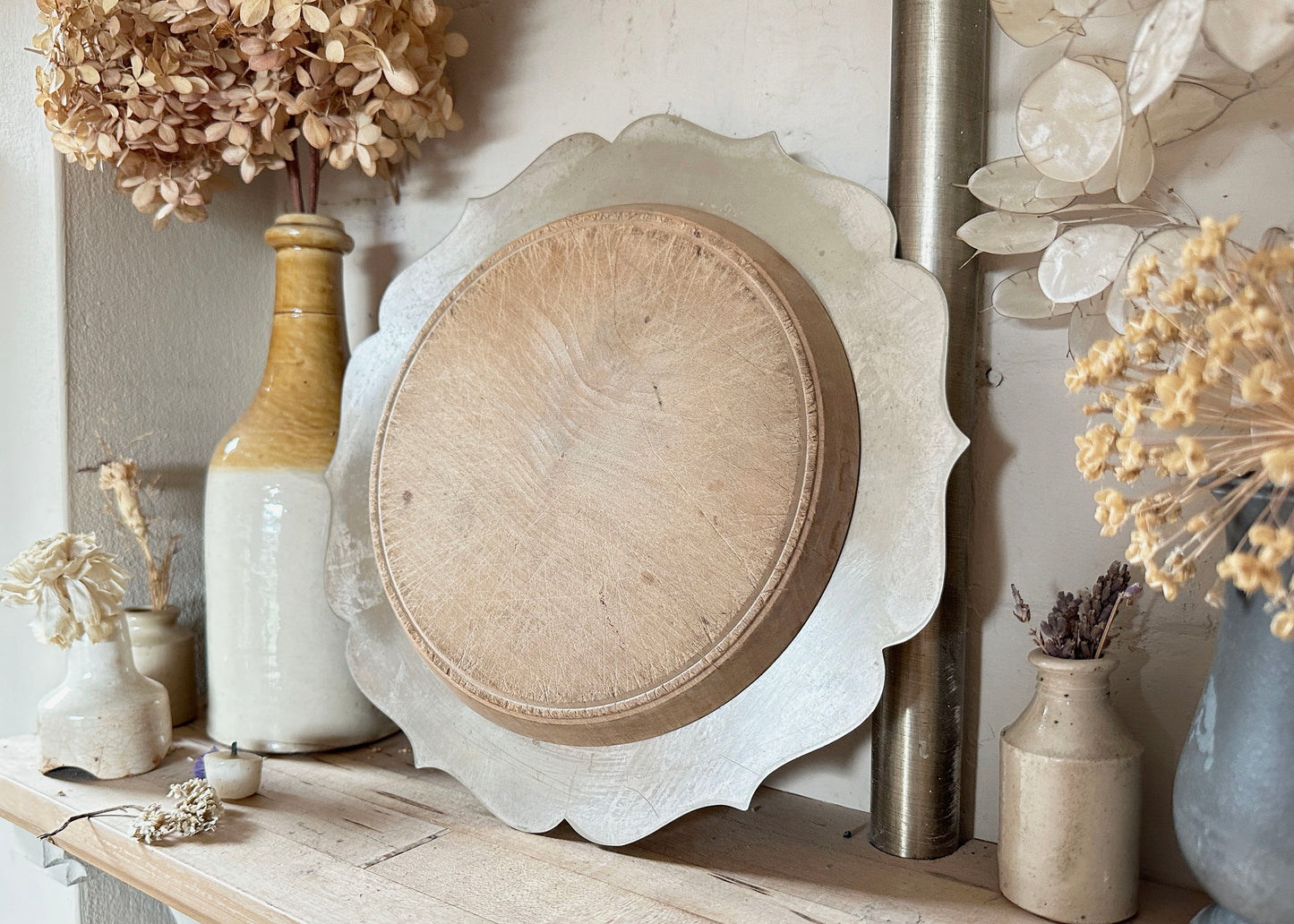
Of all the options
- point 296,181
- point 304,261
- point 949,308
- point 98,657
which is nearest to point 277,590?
point 98,657

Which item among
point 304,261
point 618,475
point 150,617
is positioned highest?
point 304,261

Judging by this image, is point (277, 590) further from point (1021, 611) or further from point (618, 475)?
point (1021, 611)

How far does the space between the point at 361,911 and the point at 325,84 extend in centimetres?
84

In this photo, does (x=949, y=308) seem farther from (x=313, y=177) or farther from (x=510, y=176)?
(x=313, y=177)

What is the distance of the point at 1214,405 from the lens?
589 millimetres

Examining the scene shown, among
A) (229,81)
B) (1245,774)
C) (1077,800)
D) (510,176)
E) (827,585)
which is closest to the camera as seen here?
(1245,774)

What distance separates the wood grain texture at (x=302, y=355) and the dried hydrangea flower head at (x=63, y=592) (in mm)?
178

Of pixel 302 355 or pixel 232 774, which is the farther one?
pixel 302 355

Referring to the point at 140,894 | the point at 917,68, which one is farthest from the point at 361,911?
the point at 917,68

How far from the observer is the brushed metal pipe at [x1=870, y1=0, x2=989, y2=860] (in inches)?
A: 30.9

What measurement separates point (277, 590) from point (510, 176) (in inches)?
22.1

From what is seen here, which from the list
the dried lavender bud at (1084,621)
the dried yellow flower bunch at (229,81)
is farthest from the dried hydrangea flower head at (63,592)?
the dried lavender bud at (1084,621)

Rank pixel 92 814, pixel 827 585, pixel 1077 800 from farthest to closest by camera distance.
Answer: pixel 92 814 → pixel 827 585 → pixel 1077 800

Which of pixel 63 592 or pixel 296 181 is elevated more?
pixel 296 181
